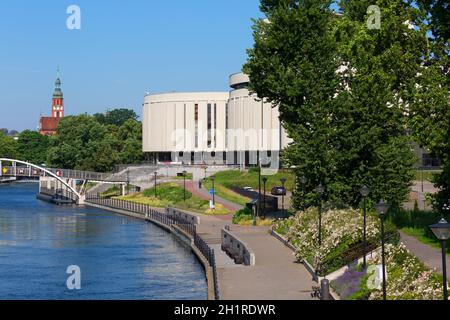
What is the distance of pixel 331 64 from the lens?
60.4 metres

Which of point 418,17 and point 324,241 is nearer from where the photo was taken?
point 324,241

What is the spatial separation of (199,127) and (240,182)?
6454cm

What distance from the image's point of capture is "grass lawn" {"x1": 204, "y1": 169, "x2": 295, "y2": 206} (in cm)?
10491

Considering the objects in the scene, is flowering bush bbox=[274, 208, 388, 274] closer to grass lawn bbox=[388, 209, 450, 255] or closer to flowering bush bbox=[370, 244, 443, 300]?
grass lawn bbox=[388, 209, 450, 255]

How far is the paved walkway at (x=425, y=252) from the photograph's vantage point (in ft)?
118

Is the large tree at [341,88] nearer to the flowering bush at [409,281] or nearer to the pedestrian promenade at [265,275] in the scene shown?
the pedestrian promenade at [265,275]

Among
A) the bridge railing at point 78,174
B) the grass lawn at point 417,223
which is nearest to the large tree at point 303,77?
the grass lawn at point 417,223

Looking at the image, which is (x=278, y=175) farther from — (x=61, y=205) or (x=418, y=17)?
(x=418, y=17)

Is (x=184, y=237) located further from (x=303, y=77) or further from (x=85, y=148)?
(x=85, y=148)

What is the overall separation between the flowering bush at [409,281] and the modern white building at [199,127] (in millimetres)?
130172

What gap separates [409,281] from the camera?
3144cm

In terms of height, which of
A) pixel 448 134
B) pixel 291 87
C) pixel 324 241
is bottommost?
pixel 324 241
